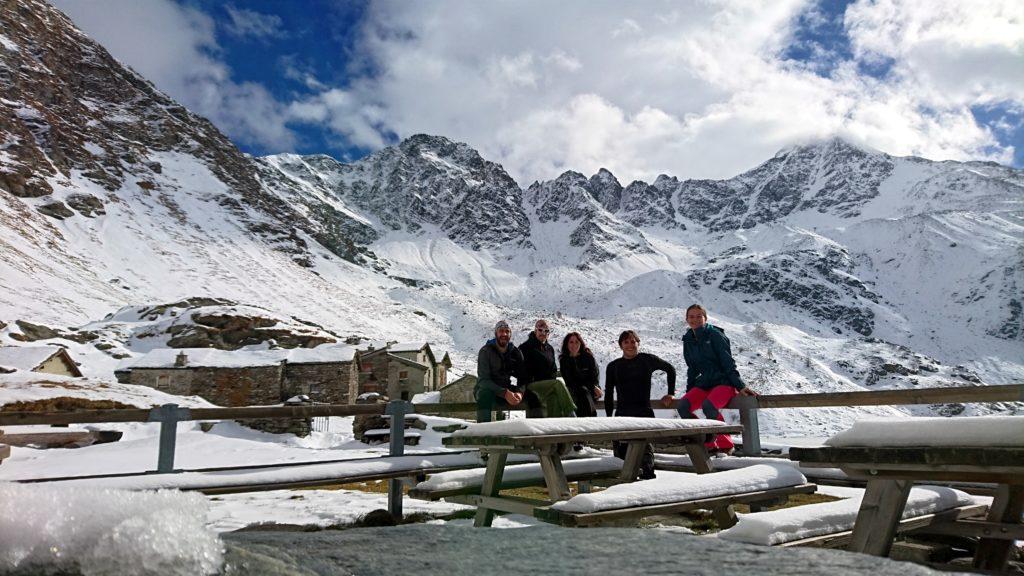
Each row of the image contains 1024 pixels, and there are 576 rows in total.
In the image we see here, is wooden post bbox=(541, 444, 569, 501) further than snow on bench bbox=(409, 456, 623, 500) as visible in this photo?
No

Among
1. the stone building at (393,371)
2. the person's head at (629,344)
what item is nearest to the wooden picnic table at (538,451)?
the person's head at (629,344)

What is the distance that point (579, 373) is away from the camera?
785cm

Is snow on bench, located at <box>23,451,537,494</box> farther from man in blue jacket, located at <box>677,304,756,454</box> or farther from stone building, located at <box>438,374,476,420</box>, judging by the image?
stone building, located at <box>438,374,476,420</box>

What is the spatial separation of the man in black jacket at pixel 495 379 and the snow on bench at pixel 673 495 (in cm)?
361

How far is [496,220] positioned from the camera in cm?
14725

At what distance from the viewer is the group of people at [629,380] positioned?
6.74m

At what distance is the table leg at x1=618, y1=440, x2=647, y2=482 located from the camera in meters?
4.93

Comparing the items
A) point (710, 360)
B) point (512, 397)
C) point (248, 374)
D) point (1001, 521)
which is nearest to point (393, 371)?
point (248, 374)

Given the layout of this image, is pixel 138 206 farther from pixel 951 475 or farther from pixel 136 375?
pixel 951 475

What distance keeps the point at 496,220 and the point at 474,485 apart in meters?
144

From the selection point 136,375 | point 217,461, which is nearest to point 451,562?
point 217,461

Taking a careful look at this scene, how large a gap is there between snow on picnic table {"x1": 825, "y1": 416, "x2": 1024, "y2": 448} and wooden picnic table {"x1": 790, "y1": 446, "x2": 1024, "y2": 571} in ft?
0.13

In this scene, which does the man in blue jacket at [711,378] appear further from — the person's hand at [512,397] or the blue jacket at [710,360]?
the person's hand at [512,397]

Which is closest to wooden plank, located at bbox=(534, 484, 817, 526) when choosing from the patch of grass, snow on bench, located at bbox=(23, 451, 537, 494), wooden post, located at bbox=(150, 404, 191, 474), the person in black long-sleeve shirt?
snow on bench, located at bbox=(23, 451, 537, 494)
